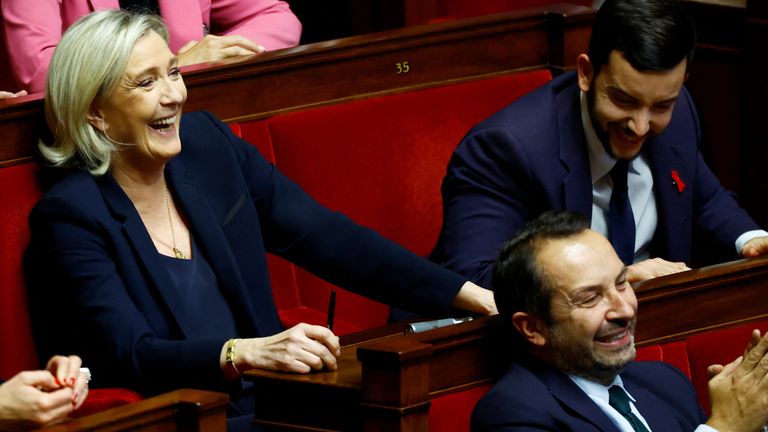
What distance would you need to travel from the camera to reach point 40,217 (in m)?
2.02

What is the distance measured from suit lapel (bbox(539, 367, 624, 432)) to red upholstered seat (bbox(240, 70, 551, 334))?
2.60ft

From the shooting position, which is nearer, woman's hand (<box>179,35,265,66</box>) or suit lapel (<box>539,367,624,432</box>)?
suit lapel (<box>539,367,624,432</box>)

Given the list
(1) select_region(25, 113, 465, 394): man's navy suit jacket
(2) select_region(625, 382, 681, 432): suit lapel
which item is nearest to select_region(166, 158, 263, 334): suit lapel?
(1) select_region(25, 113, 465, 394): man's navy suit jacket

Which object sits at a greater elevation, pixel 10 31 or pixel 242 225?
pixel 10 31

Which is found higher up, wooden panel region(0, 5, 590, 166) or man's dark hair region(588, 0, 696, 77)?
man's dark hair region(588, 0, 696, 77)

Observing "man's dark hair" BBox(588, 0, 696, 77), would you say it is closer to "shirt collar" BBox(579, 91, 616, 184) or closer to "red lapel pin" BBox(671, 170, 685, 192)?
"shirt collar" BBox(579, 91, 616, 184)

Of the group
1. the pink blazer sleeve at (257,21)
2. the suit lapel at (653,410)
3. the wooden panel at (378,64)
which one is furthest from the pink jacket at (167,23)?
the suit lapel at (653,410)

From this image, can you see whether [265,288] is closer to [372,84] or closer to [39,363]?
[39,363]

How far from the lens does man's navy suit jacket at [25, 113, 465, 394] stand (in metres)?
1.94

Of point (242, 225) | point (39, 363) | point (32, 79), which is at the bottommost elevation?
point (39, 363)

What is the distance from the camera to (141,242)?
2.03m

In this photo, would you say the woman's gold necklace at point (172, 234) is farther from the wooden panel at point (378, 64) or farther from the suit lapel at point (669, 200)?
the suit lapel at point (669, 200)

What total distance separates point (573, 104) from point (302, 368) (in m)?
0.81

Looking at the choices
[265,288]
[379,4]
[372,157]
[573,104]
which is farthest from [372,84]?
[379,4]
